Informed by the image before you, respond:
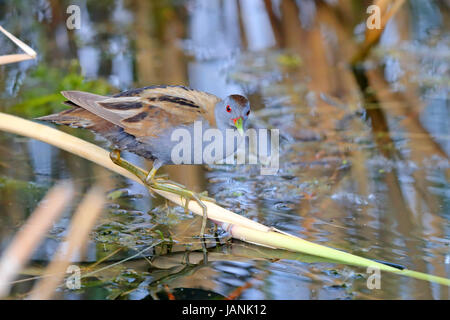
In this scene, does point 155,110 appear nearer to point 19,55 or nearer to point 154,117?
point 154,117

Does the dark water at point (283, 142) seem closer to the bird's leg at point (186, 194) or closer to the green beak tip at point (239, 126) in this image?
the bird's leg at point (186, 194)

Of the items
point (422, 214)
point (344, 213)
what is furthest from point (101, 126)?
point (422, 214)

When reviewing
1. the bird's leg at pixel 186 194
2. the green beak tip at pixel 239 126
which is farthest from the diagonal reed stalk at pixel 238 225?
the green beak tip at pixel 239 126

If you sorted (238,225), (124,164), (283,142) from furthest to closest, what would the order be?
(283,142)
(124,164)
(238,225)

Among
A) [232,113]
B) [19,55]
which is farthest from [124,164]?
[19,55]

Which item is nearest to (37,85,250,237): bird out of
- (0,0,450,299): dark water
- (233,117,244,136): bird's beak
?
(233,117,244,136): bird's beak

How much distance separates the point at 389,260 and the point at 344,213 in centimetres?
49

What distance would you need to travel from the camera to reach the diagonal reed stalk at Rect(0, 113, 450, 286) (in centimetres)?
220

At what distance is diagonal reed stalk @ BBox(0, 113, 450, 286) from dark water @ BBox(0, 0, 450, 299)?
0.05 metres

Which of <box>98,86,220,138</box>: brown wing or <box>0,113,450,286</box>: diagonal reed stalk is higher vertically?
<box>98,86,220,138</box>: brown wing

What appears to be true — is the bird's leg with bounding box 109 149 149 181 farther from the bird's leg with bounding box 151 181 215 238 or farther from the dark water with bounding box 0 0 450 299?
the dark water with bounding box 0 0 450 299

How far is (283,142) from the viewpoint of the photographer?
3701 mm

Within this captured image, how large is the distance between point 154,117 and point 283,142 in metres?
1.37

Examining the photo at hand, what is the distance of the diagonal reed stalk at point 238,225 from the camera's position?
220cm
